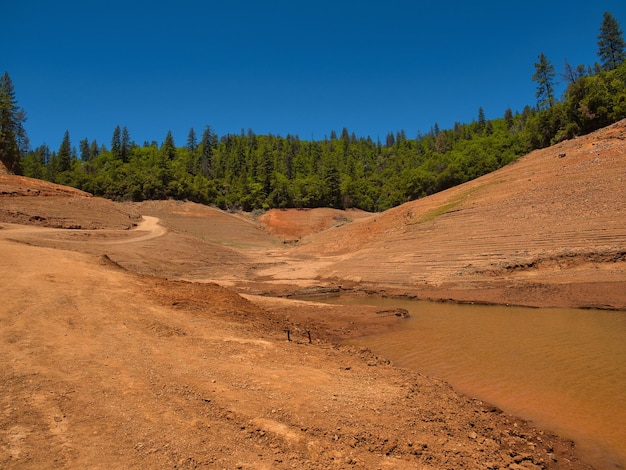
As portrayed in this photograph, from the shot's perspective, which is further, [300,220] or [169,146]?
[169,146]

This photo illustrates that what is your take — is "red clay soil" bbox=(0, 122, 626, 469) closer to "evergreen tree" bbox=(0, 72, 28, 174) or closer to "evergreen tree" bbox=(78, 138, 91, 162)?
"evergreen tree" bbox=(0, 72, 28, 174)

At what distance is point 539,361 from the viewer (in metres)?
9.31

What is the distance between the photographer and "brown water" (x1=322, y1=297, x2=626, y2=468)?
253 inches

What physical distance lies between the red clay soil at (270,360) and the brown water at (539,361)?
25.2 inches

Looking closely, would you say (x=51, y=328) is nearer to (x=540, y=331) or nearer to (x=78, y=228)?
(x=540, y=331)

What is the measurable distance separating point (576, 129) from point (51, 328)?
171 feet

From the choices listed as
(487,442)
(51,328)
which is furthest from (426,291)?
(51,328)

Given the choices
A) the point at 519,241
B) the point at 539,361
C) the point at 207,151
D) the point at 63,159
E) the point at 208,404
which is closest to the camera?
the point at 208,404

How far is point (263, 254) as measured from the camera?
43.5m

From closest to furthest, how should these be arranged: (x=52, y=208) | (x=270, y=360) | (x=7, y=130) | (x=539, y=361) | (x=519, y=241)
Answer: (x=270, y=360)
(x=539, y=361)
(x=519, y=241)
(x=52, y=208)
(x=7, y=130)

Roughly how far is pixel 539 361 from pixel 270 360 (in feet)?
21.3

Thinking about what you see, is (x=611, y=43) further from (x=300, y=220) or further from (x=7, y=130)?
(x=7, y=130)

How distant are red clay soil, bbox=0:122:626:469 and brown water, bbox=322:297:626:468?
2.10ft

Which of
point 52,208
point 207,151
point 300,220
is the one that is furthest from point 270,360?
point 207,151
